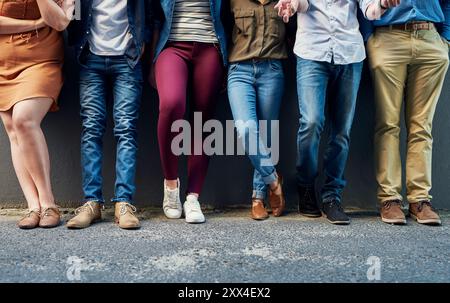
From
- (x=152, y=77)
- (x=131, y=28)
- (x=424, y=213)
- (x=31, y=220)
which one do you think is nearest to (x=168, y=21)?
(x=131, y=28)

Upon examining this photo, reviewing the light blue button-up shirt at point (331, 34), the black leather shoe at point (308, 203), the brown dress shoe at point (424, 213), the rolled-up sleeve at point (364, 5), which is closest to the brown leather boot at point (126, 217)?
the black leather shoe at point (308, 203)

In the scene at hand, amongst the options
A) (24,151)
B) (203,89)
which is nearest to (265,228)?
(203,89)

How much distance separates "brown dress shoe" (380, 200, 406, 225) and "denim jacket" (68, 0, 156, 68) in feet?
5.99

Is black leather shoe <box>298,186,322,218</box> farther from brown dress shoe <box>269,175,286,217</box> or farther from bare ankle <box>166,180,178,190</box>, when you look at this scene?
bare ankle <box>166,180,178,190</box>

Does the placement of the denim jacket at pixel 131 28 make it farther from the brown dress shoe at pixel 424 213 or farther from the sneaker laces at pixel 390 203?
the brown dress shoe at pixel 424 213

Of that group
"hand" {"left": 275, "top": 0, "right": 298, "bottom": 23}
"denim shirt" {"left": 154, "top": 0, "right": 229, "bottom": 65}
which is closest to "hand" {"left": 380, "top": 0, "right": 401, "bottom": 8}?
"hand" {"left": 275, "top": 0, "right": 298, "bottom": 23}

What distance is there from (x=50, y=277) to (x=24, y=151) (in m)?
1.05

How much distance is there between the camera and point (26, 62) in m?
3.09

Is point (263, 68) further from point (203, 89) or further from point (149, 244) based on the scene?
point (149, 244)

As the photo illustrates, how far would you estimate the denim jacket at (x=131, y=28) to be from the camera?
3135 mm
